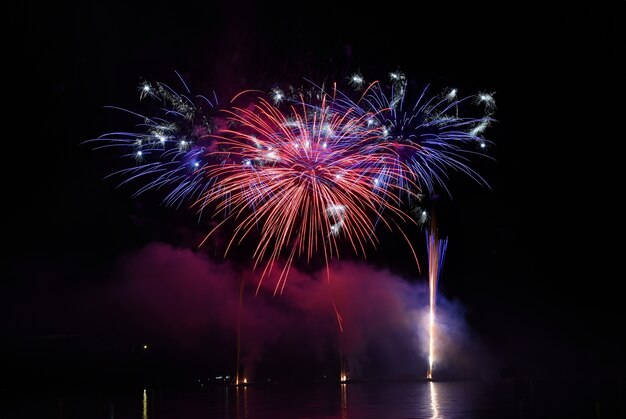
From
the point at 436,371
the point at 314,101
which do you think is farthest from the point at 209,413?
the point at 436,371

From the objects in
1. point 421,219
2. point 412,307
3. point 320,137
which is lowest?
point 412,307

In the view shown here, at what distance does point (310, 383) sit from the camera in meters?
50.0

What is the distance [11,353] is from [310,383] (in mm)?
22150

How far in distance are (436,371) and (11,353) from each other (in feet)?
101

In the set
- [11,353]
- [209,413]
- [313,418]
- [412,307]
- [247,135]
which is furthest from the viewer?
[11,353]

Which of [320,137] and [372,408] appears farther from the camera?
[372,408]

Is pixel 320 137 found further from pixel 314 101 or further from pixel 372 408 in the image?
pixel 372 408

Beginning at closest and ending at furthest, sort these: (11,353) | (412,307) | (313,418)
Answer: (313,418), (412,307), (11,353)

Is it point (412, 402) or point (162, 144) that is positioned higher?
point (162, 144)

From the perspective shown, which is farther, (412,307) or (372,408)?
(412,307)

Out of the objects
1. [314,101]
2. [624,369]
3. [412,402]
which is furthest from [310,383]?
[314,101]

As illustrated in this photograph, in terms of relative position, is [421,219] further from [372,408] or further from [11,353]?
[11,353]

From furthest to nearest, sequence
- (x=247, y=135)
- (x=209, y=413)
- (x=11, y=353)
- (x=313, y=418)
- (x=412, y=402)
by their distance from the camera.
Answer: (x=11, y=353)
(x=412, y=402)
(x=209, y=413)
(x=247, y=135)
(x=313, y=418)

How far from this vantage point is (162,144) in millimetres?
21547
